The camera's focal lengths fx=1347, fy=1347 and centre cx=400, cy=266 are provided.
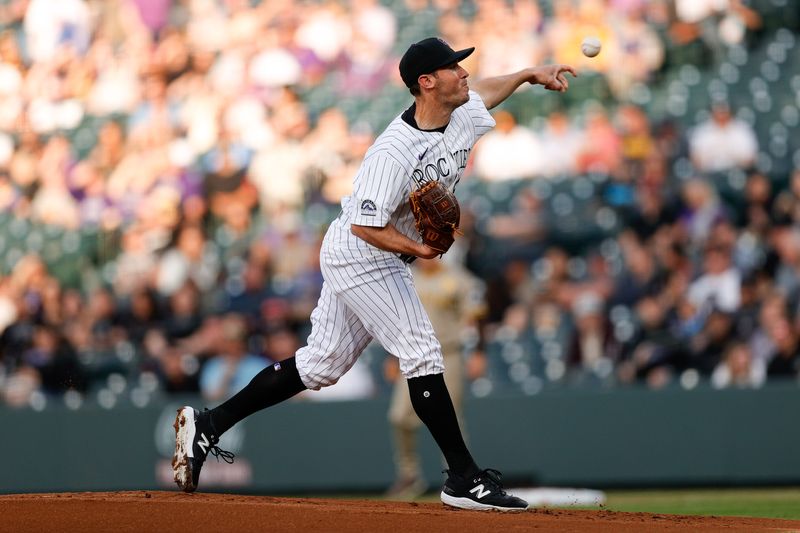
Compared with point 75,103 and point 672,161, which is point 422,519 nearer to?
point 672,161

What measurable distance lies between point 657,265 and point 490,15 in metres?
4.53

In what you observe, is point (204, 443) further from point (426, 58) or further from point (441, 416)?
point (426, 58)

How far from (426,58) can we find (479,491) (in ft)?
6.26

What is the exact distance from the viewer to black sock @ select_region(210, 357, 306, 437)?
6172mm

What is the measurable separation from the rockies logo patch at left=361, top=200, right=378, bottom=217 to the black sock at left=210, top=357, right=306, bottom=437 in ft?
2.87

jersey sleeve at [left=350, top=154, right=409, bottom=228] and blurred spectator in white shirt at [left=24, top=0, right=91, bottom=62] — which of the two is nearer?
jersey sleeve at [left=350, top=154, right=409, bottom=228]

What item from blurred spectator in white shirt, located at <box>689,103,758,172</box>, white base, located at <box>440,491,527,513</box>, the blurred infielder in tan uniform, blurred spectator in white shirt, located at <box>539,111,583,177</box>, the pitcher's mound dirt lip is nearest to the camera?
the pitcher's mound dirt lip

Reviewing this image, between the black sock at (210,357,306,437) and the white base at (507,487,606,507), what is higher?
the black sock at (210,357,306,437)

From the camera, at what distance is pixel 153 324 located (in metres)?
12.6

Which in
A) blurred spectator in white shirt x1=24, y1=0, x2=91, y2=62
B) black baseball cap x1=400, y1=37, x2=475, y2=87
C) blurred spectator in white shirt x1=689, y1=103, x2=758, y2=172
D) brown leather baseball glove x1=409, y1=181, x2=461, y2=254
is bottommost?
brown leather baseball glove x1=409, y1=181, x2=461, y2=254

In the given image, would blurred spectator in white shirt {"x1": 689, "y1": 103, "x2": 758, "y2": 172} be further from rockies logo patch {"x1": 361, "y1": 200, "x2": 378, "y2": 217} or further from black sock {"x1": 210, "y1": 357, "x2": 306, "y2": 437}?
rockies logo patch {"x1": 361, "y1": 200, "x2": 378, "y2": 217}

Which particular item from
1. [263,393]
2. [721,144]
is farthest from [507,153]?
[263,393]

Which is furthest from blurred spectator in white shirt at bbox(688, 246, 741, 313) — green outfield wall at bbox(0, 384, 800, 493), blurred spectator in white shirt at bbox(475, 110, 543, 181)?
blurred spectator in white shirt at bbox(475, 110, 543, 181)

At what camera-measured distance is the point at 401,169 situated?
226 inches
